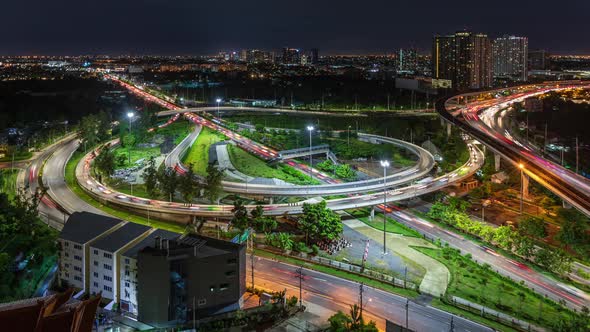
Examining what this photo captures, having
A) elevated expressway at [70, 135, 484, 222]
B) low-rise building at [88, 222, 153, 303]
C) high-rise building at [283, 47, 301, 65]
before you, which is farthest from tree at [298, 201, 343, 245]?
high-rise building at [283, 47, 301, 65]

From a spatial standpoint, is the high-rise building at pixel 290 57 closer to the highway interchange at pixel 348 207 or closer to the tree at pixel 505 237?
the highway interchange at pixel 348 207

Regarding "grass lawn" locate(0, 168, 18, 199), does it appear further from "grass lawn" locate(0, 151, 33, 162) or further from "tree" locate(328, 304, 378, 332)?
"tree" locate(328, 304, 378, 332)

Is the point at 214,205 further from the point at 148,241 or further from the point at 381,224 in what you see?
the point at 381,224

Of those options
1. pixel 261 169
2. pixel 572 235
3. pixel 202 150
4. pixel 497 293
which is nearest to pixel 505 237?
pixel 572 235

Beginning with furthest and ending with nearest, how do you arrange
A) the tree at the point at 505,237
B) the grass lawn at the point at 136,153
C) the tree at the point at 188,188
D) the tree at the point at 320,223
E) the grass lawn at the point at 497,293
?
the grass lawn at the point at 136,153 < the tree at the point at 188,188 < the tree at the point at 505,237 < the tree at the point at 320,223 < the grass lawn at the point at 497,293

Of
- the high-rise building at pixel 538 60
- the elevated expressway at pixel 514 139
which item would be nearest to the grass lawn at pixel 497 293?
the elevated expressway at pixel 514 139
